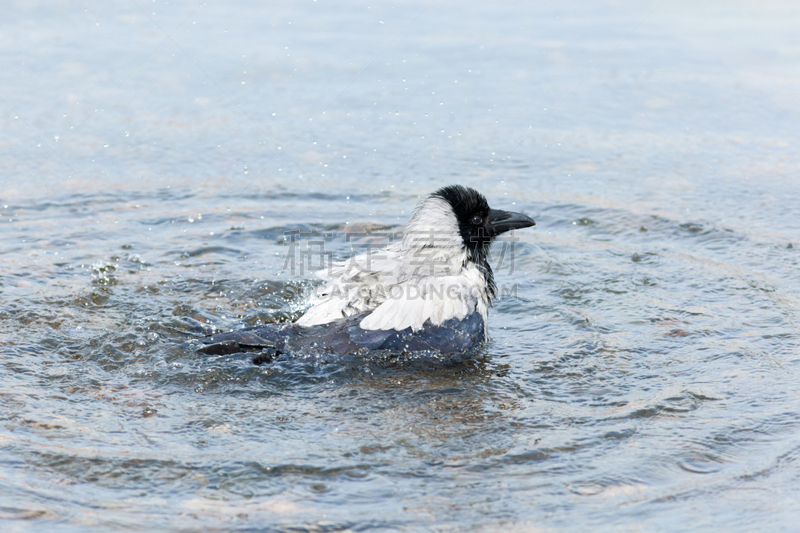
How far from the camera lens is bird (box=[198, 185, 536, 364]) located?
5.23m

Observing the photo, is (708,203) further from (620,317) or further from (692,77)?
(692,77)

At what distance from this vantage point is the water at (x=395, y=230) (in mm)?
3865

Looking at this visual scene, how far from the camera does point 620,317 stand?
5973 mm

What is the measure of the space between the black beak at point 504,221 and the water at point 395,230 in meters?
0.73

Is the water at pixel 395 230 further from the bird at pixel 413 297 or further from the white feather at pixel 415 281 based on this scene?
the white feather at pixel 415 281

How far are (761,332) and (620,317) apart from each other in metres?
0.97

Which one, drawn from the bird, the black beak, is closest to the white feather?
the bird

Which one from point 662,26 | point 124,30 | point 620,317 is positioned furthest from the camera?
point 662,26

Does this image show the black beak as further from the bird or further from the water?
the water

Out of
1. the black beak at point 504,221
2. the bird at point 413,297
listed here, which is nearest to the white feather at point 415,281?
the bird at point 413,297

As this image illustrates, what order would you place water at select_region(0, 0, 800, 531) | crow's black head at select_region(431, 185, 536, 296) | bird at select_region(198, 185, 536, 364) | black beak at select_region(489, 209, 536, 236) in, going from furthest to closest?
black beak at select_region(489, 209, 536, 236), crow's black head at select_region(431, 185, 536, 296), bird at select_region(198, 185, 536, 364), water at select_region(0, 0, 800, 531)

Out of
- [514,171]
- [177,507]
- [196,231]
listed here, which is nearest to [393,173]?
[514,171]

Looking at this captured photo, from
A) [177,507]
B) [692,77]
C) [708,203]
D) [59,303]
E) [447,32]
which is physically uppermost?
[447,32]

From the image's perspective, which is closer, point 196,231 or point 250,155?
point 196,231
